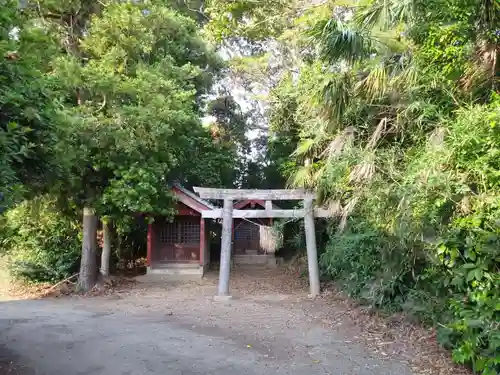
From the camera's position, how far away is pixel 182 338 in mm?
7699

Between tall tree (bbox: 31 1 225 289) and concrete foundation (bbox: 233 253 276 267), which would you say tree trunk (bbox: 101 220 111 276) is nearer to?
tall tree (bbox: 31 1 225 289)

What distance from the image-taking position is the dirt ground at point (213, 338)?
6129 millimetres

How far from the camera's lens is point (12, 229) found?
15609 millimetres

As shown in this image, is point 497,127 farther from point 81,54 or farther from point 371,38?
point 81,54

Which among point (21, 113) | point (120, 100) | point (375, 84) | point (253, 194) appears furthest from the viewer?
point (253, 194)

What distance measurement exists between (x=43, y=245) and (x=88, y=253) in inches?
101

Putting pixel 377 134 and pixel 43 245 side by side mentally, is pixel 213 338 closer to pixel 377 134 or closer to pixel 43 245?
pixel 377 134

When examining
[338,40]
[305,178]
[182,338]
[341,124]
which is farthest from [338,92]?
[182,338]

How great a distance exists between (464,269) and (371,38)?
4.90 metres

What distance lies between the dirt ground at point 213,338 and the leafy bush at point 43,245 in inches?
121

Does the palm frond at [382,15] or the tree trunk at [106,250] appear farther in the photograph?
the tree trunk at [106,250]

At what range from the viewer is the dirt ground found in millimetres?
6129

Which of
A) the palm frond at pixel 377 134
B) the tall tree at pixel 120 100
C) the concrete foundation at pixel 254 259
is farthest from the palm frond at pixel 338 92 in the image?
the concrete foundation at pixel 254 259

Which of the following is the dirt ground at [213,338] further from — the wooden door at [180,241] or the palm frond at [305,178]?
the wooden door at [180,241]
